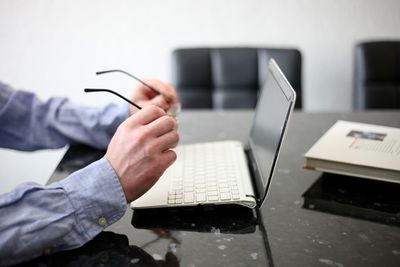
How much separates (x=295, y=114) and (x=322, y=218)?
63cm

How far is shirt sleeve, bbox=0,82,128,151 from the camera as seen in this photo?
1.06 metres

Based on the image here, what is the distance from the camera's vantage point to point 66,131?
1079 mm

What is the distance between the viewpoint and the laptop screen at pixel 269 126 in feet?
2.41

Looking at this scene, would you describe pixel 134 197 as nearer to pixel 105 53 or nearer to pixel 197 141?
pixel 197 141

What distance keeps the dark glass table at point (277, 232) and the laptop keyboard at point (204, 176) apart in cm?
2

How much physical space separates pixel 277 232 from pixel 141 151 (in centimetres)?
25

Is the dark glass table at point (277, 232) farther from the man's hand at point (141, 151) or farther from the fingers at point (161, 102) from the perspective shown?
the fingers at point (161, 102)

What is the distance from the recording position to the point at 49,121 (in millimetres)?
1096

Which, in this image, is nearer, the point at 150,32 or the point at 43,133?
the point at 43,133

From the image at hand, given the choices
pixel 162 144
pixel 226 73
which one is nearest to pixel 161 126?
pixel 162 144

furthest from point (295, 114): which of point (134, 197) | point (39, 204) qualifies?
point (39, 204)

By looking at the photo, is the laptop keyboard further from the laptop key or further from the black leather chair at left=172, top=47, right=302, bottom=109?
the black leather chair at left=172, top=47, right=302, bottom=109

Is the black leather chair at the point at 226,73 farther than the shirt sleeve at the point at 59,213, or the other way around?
the black leather chair at the point at 226,73

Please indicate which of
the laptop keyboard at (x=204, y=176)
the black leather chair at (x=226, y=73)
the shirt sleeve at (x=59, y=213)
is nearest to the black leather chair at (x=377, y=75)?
the black leather chair at (x=226, y=73)
